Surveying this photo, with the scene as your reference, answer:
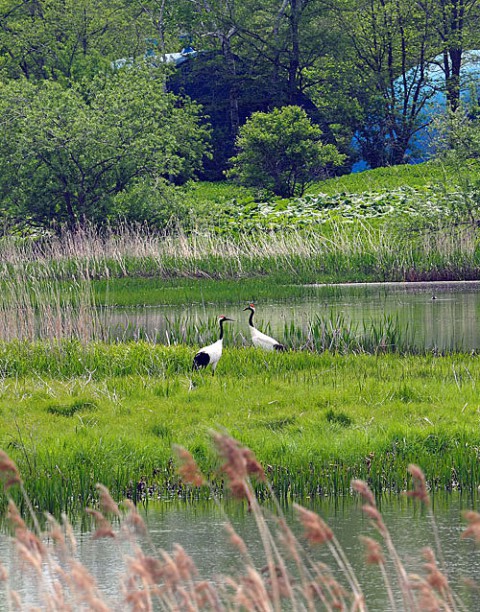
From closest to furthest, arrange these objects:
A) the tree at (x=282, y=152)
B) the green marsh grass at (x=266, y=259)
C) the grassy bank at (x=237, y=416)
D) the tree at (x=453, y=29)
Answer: the grassy bank at (x=237, y=416) → the green marsh grass at (x=266, y=259) → the tree at (x=282, y=152) → the tree at (x=453, y=29)

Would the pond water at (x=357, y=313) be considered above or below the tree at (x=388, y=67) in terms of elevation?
below

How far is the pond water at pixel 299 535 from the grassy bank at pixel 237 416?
21.4 inches

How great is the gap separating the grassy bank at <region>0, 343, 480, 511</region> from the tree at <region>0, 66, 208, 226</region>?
19.6 meters

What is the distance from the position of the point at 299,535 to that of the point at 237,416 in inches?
138

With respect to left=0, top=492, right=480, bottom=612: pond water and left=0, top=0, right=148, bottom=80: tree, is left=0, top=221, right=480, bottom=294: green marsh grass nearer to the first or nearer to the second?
left=0, top=492, right=480, bottom=612: pond water

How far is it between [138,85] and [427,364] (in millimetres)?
24113

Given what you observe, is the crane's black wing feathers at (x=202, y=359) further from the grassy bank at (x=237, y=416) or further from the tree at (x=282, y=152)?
the tree at (x=282, y=152)

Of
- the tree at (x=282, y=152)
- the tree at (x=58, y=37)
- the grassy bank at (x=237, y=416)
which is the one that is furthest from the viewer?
the tree at (x=58, y=37)

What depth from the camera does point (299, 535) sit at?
27.6 feet

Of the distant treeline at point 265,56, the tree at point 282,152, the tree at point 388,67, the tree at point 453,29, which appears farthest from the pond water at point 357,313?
the tree at point 453,29

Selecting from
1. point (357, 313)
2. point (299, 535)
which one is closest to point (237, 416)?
point (299, 535)

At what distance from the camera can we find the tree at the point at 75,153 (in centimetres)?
3453

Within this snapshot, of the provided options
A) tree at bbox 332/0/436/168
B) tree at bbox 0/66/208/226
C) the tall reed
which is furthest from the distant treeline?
the tall reed

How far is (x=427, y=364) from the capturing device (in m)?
14.8
